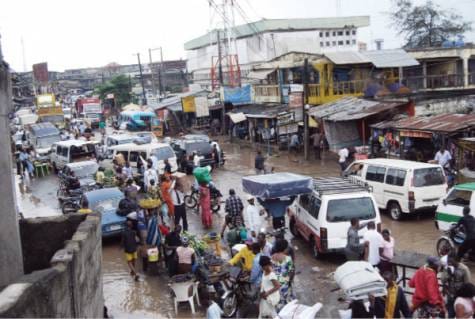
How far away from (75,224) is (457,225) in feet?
25.4

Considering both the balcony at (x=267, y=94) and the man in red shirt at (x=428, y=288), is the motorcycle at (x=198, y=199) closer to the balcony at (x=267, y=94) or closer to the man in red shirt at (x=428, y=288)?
the man in red shirt at (x=428, y=288)

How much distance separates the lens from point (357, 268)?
26.9ft

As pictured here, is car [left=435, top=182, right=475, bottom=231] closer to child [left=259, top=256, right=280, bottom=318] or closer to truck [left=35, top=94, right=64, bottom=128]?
child [left=259, top=256, right=280, bottom=318]

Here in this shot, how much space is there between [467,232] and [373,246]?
7.85ft

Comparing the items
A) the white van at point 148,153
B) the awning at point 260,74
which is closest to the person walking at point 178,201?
the white van at point 148,153

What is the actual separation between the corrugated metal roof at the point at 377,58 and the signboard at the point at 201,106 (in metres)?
13.3

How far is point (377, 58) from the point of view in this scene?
3350 cm

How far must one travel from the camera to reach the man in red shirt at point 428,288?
27.1 feet

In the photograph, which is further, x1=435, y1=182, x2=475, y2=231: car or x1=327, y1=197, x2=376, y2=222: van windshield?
x1=435, y1=182, x2=475, y2=231: car

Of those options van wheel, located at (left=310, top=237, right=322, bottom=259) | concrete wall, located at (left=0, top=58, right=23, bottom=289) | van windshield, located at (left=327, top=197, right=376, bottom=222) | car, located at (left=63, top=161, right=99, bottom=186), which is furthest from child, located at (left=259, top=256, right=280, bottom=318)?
car, located at (left=63, top=161, right=99, bottom=186)

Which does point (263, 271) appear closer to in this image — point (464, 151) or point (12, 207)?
point (12, 207)

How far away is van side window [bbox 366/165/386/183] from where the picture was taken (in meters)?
16.5

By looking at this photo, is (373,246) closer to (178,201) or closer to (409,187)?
(409,187)

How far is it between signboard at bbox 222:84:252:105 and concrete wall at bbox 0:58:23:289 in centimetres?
3438
